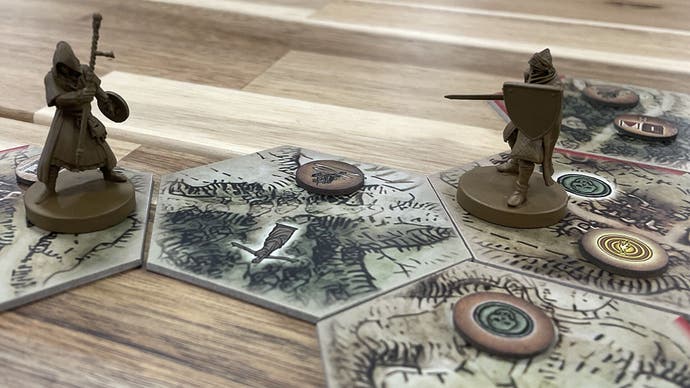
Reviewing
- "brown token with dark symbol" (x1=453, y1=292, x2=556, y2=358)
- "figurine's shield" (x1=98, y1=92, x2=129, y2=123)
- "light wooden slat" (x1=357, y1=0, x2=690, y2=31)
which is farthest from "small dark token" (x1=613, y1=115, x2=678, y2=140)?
"figurine's shield" (x1=98, y1=92, x2=129, y2=123)

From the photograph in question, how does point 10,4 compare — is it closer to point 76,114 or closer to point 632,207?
point 76,114

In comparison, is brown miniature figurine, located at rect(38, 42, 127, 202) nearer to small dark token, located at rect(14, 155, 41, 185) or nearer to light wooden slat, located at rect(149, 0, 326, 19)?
small dark token, located at rect(14, 155, 41, 185)

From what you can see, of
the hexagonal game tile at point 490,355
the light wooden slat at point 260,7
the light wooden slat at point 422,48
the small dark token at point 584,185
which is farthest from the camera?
→ the light wooden slat at point 260,7

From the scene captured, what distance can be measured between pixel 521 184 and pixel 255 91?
638mm

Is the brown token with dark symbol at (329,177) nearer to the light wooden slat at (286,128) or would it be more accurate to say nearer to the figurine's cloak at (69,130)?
the light wooden slat at (286,128)

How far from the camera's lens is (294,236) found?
778 mm

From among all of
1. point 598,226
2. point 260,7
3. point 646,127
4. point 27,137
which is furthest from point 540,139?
point 260,7

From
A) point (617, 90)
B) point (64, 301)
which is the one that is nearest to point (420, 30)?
point (617, 90)

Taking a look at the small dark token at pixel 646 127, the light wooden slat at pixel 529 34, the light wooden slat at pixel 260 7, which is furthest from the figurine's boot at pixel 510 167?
the light wooden slat at pixel 260 7

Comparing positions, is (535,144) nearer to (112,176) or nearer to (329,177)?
(329,177)

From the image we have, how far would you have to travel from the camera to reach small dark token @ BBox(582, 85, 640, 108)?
3.97 ft

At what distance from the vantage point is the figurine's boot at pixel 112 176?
2.61ft

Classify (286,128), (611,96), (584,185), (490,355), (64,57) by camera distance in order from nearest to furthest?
(490,355) < (64,57) < (584,185) < (286,128) < (611,96)

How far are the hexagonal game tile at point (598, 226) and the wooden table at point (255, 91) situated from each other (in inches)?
5.8
